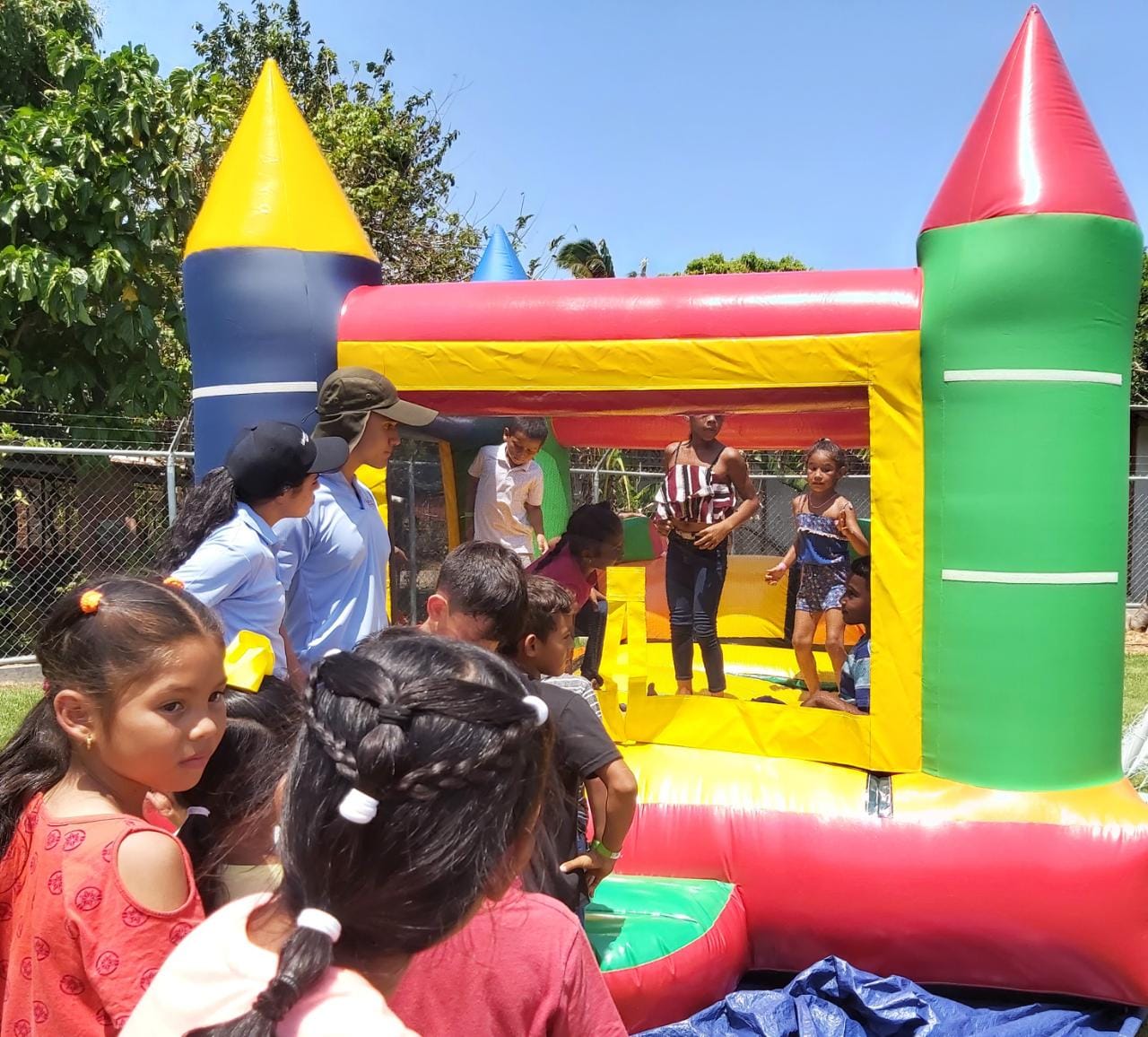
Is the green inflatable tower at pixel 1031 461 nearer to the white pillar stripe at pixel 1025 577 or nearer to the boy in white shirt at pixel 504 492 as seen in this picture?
the white pillar stripe at pixel 1025 577

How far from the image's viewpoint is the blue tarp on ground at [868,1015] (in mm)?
2760

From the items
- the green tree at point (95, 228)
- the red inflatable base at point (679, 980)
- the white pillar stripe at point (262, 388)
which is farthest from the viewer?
the green tree at point (95, 228)

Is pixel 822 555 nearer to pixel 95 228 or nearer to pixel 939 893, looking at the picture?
pixel 939 893

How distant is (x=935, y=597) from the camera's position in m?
3.07

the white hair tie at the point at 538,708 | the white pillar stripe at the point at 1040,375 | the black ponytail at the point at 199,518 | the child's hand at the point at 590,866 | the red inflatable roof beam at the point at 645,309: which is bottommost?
the child's hand at the point at 590,866

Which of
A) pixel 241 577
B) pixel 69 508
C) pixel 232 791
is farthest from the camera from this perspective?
pixel 69 508

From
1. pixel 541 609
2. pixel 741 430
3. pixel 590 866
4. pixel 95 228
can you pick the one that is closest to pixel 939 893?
pixel 590 866

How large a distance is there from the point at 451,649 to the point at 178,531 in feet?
5.13

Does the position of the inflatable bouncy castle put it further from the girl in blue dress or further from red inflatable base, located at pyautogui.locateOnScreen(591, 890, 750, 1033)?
the girl in blue dress

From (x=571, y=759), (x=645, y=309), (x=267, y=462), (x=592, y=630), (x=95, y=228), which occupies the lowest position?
(x=592, y=630)

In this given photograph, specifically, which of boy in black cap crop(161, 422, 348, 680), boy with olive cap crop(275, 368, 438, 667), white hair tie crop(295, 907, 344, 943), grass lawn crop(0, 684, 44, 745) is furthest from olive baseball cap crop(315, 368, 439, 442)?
grass lawn crop(0, 684, 44, 745)

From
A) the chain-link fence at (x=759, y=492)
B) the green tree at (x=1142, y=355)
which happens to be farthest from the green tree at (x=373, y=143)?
the green tree at (x=1142, y=355)

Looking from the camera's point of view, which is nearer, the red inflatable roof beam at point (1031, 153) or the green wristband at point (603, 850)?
the green wristband at point (603, 850)

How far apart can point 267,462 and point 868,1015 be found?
2.10m
